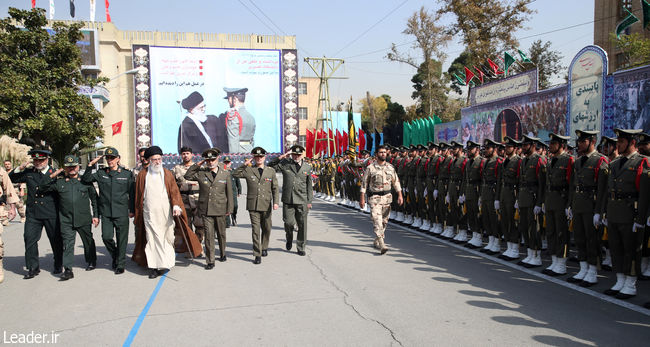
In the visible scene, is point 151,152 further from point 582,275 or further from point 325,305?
point 582,275

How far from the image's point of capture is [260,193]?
26.3 ft

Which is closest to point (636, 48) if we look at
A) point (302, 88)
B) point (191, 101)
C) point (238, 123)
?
point (238, 123)

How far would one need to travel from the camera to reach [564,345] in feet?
13.2

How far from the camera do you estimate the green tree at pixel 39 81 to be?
18500 mm

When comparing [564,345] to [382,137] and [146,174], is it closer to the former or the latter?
[146,174]

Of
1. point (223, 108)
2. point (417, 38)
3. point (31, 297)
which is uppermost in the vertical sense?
point (417, 38)

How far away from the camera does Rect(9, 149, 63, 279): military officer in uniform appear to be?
6883 millimetres

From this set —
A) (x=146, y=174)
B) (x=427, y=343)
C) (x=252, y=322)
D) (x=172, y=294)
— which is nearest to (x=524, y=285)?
(x=427, y=343)

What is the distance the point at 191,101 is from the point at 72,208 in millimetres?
39364

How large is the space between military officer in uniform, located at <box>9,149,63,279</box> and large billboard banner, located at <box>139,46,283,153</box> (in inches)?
1489

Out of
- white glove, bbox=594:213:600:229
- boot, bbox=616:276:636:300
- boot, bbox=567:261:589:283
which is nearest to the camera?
boot, bbox=616:276:636:300

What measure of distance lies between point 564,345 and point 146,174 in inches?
234

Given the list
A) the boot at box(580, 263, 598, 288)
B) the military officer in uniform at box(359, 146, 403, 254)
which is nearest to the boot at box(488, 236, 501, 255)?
the military officer in uniform at box(359, 146, 403, 254)

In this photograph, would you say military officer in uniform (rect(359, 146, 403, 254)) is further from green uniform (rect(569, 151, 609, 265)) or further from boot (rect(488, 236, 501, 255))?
green uniform (rect(569, 151, 609, 265))
